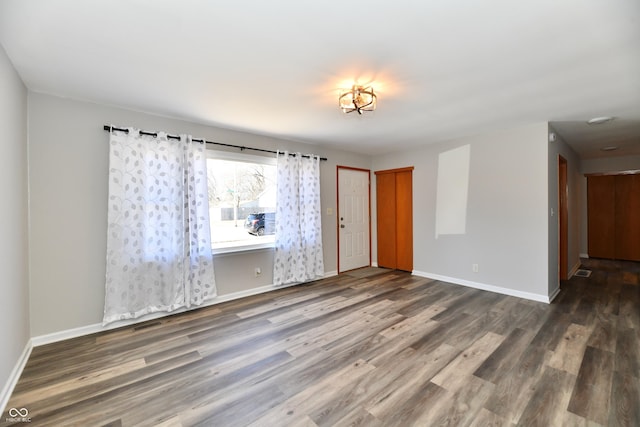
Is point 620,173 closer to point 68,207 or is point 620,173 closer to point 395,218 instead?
point 395,218

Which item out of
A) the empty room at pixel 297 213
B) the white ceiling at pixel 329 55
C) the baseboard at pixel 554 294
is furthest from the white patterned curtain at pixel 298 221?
the baseboard at pixel 554 294

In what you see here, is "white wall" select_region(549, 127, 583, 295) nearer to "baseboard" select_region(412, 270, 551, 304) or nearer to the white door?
"baseboard" select_region(412, 270, 551, 304)

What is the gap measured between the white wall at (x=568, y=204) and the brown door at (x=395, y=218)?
2.02 metres

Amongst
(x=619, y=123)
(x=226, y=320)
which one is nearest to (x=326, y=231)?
(x=226, y=320)

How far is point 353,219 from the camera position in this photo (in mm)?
5406

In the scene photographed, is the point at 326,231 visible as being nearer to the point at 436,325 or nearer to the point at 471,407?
the point at 436,325

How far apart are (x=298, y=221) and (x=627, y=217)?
719cm

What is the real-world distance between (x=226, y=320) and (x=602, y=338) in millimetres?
3832

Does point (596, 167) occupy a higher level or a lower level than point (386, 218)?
higher

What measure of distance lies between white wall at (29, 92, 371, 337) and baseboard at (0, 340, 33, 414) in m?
0.22

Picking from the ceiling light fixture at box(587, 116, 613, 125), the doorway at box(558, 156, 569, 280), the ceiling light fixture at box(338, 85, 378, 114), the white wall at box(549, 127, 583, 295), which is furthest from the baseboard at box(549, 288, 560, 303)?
the ceiling light fixture at box(338, 85, 378, 114)

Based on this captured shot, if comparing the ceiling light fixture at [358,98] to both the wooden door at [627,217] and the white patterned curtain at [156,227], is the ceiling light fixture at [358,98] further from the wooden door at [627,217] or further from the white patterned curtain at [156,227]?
the wooden door at [627,217]

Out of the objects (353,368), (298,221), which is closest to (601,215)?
(298,221)

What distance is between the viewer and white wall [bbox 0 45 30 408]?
183 centimetres
